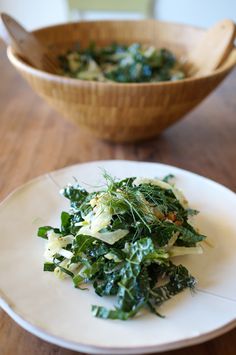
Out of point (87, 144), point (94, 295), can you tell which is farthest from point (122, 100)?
point (94, 295)

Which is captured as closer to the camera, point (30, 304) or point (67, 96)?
point (30, 304)

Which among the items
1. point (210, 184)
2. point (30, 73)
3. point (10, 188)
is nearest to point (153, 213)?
point (210, 184)

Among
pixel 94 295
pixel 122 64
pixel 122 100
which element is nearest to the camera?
pixel 94 295

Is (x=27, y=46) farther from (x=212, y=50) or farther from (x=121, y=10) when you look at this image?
(x=121, y=10)

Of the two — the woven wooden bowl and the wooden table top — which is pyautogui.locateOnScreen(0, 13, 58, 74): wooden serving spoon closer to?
the woven wooden bowl

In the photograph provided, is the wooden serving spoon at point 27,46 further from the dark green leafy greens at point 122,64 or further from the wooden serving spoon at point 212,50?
the wooden serving spoon at point 212,50

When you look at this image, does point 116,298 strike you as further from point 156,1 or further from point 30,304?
point 156,1
